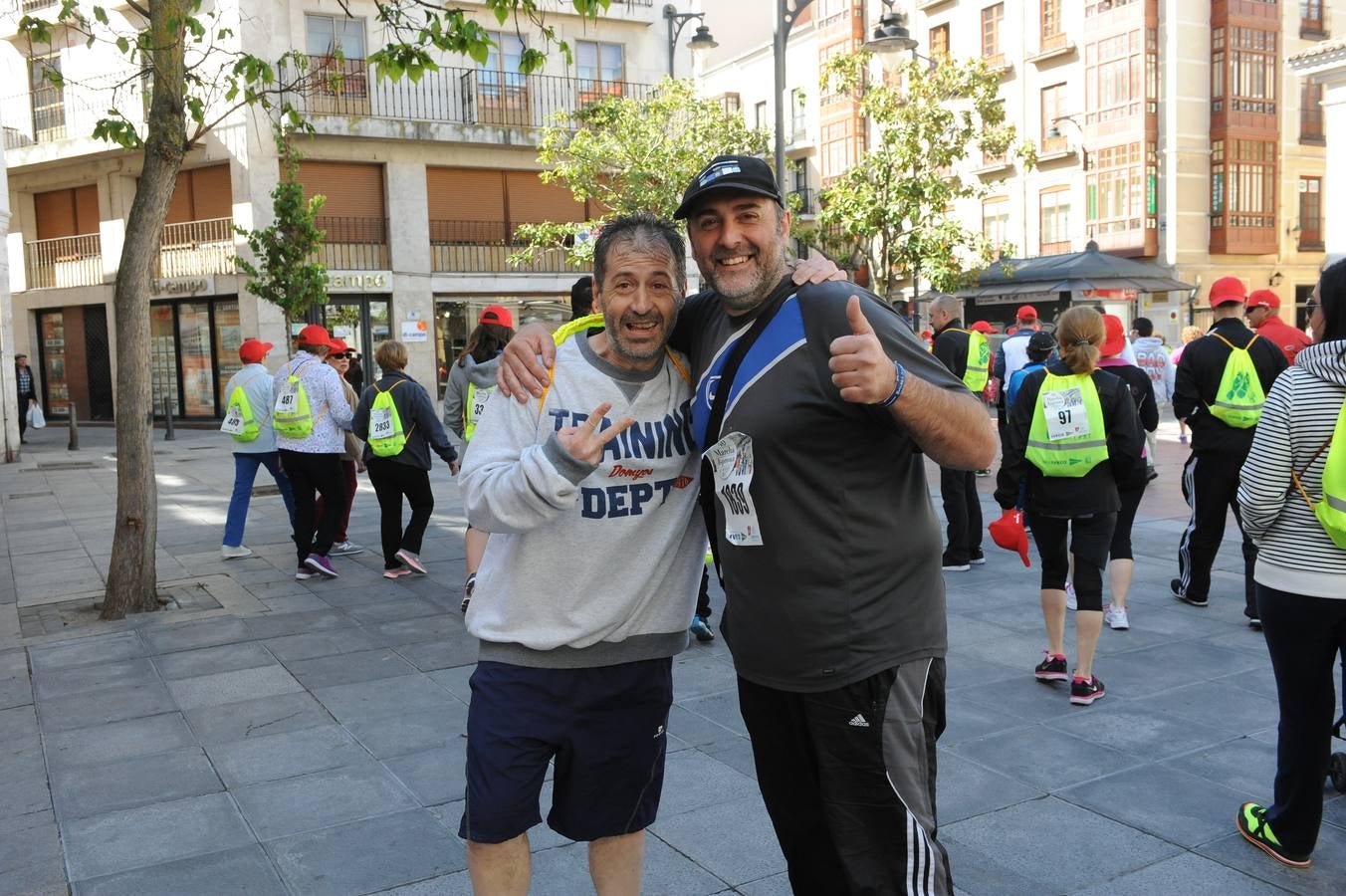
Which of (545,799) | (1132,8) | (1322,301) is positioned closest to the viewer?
(1322,301)

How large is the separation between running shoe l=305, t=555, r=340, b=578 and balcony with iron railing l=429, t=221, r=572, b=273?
19.2 metres

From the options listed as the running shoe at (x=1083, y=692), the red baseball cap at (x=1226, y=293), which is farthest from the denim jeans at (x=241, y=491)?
the red baseball cap at (x=1226, y=293)

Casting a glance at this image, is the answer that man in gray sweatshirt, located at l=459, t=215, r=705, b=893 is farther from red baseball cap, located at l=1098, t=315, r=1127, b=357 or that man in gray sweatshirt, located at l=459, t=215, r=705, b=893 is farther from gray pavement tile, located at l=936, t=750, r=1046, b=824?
red baseball cap, located at l=1098, t=315, r=1127, b=357

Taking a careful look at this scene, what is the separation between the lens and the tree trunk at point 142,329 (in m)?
7.39

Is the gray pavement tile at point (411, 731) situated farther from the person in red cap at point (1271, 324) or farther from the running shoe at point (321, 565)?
the person in red cap at point (1271, 324)

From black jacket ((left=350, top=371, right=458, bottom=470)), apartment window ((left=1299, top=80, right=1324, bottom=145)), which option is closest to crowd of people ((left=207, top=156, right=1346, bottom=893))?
black jacket ((left=350, top=371, right=458, bottom=470))

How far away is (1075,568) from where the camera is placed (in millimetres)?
5305

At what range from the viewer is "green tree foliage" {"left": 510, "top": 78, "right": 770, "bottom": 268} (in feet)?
65.2

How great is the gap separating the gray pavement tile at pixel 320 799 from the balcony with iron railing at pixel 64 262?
89.1 ft

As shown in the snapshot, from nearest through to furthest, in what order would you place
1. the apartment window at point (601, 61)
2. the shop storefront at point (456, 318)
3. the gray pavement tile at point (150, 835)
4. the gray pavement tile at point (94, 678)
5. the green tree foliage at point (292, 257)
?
the gray pavement tile at point (150, 835)
the gray pavement tile at point (94, 678)
the green tree foliage at point (292, 257)
the shop storefront at point (456, 318)
the apartment window at point (601, 61)

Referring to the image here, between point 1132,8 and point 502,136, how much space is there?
21.0 m

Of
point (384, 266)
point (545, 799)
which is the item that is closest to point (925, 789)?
point (545, 799)

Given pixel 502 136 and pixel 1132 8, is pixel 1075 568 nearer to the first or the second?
pixel 502 136

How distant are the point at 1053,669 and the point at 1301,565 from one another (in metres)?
2.13
